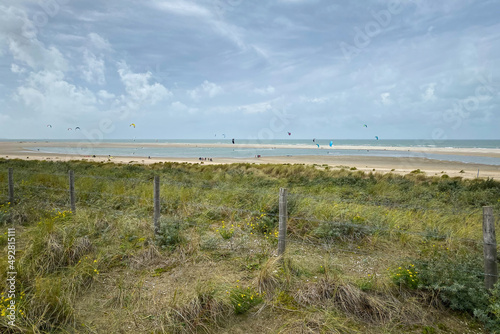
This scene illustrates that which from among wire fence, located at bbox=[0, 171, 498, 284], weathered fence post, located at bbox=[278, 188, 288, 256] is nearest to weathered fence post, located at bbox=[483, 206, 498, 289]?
wire fence, located at bbox=[0, 171, 498, 284]

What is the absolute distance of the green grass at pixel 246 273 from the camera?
3.92 meters

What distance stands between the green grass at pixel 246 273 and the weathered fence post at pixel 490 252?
7.6 inches

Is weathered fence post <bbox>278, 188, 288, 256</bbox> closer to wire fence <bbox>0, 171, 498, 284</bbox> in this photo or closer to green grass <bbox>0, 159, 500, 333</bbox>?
wire fence <bbox>0, 171, 498, 284</bbox>

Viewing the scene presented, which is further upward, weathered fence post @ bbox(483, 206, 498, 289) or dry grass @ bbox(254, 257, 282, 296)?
weathered fence post @ bbox(483, 206, 498, 289)

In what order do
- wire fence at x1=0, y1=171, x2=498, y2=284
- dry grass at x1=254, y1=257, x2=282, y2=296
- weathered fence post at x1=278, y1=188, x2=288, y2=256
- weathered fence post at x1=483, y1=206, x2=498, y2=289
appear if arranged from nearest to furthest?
weathered fence post at x1=483, y1=206, x2=498, y2=289
dry grass at x1=254, y1=257, x2=282, y2=296
weathered fence post at x1=278, y1=188, x2=288, y2=256
wire fence at x1=0, y1=171, x2=498, y2=284

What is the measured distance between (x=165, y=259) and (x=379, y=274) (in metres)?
3.95

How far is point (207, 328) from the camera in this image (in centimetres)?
380

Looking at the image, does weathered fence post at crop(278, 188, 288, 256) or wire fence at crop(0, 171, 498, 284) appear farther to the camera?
wire fence at crop(0, 171, 498, 284)

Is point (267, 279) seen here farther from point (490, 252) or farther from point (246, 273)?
point (490, 252)

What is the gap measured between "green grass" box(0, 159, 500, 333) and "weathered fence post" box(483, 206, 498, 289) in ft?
0.63

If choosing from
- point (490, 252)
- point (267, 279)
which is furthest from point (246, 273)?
point (490, 252)

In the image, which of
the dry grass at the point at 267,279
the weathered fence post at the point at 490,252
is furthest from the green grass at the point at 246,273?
the weathered fence post at the point at 490,252

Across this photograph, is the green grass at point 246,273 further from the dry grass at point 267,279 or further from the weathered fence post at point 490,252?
the weathered fence post at point 490,252

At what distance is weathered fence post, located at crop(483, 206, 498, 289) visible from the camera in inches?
167
